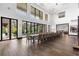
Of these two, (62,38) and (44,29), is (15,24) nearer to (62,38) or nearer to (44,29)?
(44,29)

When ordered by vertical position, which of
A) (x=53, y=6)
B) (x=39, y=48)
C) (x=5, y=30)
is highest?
(x=53, y=6)

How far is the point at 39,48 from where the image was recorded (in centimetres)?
245

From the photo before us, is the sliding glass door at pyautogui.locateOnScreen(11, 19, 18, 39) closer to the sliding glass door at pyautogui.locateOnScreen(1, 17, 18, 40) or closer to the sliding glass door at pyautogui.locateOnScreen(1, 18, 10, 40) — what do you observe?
the sliding glass door at pyautogui.locateOnScreen(1, 17, 18, 40)

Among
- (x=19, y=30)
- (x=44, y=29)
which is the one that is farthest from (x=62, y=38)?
(x=19, y=30)

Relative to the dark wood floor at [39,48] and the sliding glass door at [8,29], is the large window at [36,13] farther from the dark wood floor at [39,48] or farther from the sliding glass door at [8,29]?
the dark wood floor at [39,48]

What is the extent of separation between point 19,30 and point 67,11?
131 cm

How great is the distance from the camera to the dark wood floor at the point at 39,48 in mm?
2268

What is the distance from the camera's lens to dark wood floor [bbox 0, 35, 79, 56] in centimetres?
227

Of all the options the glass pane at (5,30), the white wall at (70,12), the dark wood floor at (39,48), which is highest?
the white wall at (70,12)

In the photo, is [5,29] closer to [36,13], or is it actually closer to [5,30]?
[5,30]

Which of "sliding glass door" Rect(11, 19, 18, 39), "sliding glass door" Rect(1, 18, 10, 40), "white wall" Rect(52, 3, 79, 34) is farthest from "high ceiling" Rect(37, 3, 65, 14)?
"sliding glass door" Rect(1, 18, 10, 40)

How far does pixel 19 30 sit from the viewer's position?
2.40m

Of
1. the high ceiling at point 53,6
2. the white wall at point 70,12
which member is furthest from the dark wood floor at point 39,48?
the high ceiling at point 53,6

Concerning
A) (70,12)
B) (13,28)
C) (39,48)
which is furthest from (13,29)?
(70,12)
